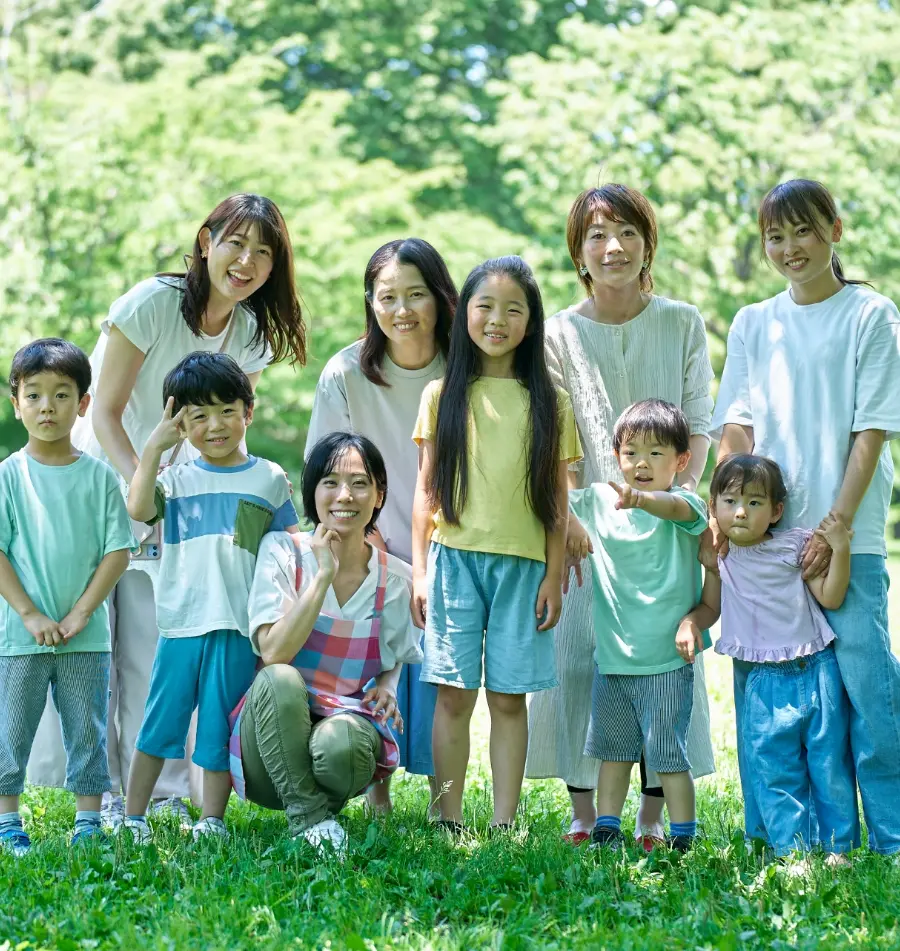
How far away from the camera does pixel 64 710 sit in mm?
4352

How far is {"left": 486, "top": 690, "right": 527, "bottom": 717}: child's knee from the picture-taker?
14.3 ft

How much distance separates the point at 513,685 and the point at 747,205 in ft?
46.3

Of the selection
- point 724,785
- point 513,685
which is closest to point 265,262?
point 513,685

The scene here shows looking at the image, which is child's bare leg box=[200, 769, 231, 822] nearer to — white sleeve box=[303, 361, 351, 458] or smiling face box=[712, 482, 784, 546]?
white sleeve box=[303, 361, 351, 458]

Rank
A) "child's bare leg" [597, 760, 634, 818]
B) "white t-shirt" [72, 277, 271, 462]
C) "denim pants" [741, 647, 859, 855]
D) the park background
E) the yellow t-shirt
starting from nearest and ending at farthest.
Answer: "denim pants" [741, 647, 859, 855] → the yellow t-shirt → "child's bare leg" [597, 760, 634, 818] → "white t-shirt" [72, 277, 271, 462] → the park background

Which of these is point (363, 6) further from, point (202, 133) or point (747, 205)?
point (747, 205)

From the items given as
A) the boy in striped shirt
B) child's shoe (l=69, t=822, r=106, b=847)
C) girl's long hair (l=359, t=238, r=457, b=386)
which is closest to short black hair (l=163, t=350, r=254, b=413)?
the boy in striped shirt

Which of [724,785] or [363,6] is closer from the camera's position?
[724,785]

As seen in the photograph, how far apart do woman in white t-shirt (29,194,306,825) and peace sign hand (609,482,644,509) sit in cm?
155

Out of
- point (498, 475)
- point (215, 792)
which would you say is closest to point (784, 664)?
point (498, 475)

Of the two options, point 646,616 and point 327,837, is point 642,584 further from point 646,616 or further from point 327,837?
point 327,837

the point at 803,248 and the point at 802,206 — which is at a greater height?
Result: the point at 802,206

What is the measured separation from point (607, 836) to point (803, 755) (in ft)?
2.30

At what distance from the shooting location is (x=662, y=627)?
172 inches
